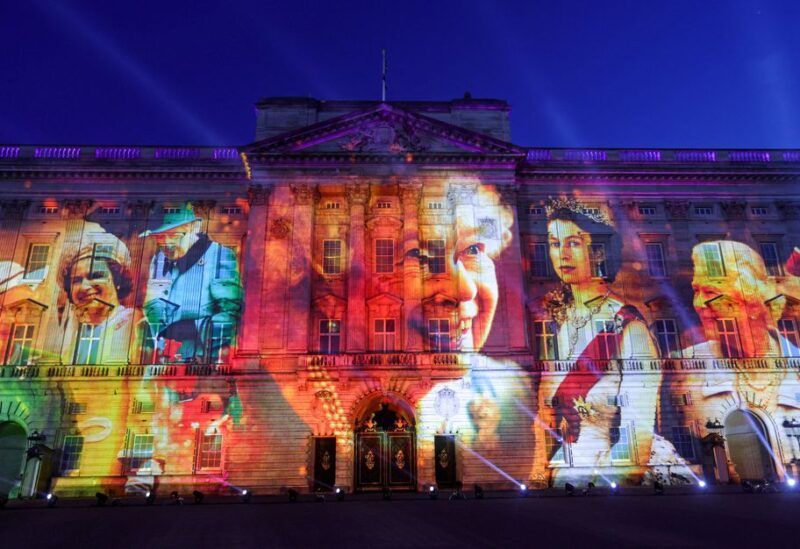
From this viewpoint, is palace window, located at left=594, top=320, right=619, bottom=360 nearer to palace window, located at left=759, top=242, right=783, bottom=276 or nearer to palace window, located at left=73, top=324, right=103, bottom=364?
palace window, located at left=759, top=242, right=783, bottom=276

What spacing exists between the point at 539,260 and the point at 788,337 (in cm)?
1603

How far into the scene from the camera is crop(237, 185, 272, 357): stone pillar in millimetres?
35938

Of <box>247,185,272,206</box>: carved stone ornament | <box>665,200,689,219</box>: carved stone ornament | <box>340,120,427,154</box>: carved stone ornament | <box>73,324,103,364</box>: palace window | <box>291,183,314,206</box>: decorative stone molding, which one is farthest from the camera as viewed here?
<box>665,200,689,219</box>: carved stone ornament

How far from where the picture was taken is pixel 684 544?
531 inches

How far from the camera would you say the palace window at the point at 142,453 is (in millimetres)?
34375

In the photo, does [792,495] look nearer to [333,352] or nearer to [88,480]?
[333,352]

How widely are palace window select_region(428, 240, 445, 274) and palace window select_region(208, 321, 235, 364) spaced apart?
41.0 ft

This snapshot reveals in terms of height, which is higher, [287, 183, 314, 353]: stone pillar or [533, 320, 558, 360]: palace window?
[287, 183, 314, 353]: stone pillar

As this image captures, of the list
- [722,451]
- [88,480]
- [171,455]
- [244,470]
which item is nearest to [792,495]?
[722,451]

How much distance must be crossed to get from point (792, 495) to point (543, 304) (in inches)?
629

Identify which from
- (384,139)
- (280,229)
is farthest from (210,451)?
(384,139)

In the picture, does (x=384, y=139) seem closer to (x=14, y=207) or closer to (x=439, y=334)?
(x=439, y=334)

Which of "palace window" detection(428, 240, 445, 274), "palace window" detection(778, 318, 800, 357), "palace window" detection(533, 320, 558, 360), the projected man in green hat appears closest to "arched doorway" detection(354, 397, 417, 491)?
"palace window" detection(428, 240, 445, 274)

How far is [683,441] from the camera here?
36156 millimetres
